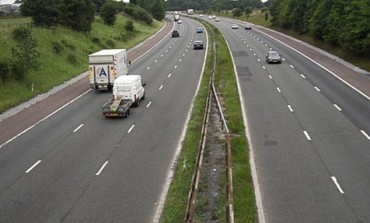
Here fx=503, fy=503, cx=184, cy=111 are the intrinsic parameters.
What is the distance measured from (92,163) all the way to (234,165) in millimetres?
6320

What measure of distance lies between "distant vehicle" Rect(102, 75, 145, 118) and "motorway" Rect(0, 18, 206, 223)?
0.54 meters

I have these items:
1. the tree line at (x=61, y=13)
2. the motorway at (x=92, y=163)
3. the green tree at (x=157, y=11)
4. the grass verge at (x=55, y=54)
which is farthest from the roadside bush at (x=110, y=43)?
the green tree at (x=157, y=11)

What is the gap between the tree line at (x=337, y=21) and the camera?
51375 mm

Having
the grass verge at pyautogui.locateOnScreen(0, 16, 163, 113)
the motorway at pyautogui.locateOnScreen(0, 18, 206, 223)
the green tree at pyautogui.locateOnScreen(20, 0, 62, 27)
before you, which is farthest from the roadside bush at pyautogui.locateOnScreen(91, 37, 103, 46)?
the motorway at pyautogui.locateOnScreen(0, 18, 206, 223)

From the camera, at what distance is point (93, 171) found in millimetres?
21250

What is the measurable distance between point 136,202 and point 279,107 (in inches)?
696

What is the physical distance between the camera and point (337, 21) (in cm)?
6041

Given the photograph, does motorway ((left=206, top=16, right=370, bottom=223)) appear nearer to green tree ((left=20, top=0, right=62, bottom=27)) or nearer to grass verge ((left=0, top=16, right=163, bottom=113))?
grass verge ((left=0, top=16, right=163, bottom=113))

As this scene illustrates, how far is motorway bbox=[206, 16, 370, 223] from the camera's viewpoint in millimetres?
16828

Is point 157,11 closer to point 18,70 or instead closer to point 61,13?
point 61,13

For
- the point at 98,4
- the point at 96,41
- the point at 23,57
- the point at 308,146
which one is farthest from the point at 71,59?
the point at 98,4

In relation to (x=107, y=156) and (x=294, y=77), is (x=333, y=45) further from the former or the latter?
(x=107, y=156)

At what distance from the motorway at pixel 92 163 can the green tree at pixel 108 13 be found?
5379 cm

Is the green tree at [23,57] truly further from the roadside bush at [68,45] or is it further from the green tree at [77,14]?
the green tree at [77,14]
